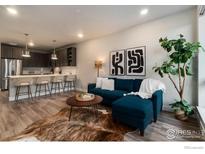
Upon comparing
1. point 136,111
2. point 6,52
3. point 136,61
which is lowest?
point 136,111

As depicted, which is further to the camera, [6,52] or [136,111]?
[6,52]

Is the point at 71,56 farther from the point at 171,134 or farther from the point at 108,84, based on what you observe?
the point at 171,134

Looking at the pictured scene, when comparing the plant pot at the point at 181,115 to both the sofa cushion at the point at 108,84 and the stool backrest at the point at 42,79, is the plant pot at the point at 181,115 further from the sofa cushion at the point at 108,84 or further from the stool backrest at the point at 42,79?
the stool backrest at the point at 42,79

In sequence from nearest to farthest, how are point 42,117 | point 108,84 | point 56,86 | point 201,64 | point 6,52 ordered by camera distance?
point 201,64 < point 42,117 < point 108,84 < point 56,86 < point 6,52

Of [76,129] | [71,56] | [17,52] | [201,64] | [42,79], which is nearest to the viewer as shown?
Result: [76,129]

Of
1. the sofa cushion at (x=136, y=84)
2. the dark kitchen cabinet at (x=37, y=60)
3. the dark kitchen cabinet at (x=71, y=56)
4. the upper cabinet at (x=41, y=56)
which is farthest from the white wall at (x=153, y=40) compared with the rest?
the dark kitchen cabinet at (x=37, y=60)

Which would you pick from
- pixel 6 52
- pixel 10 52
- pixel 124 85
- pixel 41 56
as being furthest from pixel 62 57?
pixel 124 85

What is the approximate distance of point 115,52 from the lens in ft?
14.5

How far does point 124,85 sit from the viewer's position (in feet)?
12.3

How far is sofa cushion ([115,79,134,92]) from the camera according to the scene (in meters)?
3.64

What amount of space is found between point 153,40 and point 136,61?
79 cm
